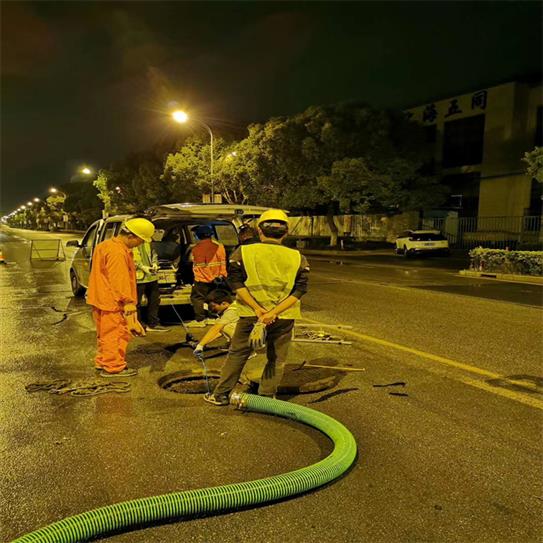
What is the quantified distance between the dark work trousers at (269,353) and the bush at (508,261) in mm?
13526

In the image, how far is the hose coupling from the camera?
4.20 metres

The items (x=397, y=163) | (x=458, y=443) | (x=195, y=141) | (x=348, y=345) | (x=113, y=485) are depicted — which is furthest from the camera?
(x=195, y=141)

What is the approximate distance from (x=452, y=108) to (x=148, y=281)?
30.5 m

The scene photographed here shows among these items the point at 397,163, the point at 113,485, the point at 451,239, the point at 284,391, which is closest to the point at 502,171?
the point at 451,239

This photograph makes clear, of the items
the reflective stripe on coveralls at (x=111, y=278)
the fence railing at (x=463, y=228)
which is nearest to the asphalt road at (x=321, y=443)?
the reflective stripe on coveralls at (x=111, y=278)

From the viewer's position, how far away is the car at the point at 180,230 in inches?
288

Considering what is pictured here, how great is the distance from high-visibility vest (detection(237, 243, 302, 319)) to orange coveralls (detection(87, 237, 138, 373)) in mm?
1527

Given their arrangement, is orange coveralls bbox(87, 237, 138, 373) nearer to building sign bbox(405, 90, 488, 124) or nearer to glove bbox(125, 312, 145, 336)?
glove bbox(125, 312, 145, 336)

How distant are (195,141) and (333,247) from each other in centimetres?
1433

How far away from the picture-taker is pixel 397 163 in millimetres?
27828

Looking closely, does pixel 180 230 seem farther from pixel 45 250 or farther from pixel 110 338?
pixel 45 250

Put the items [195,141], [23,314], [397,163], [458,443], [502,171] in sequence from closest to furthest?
1. [458,443]
2. [23,314]
3. [397,163]
4. [502,171]
5. [195,141]

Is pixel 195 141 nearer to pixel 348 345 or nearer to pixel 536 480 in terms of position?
pixel 348 345

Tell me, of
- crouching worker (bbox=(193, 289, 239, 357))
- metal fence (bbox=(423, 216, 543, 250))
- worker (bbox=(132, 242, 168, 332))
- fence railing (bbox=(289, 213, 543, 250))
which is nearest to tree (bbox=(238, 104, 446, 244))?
metal fence (bbox=(423, 216, 543, 250))
